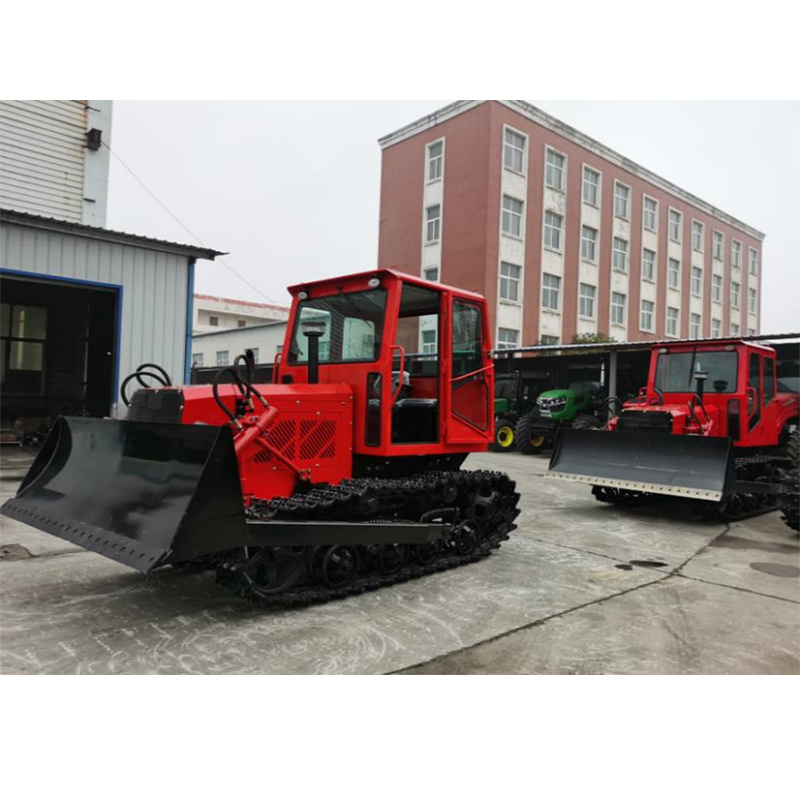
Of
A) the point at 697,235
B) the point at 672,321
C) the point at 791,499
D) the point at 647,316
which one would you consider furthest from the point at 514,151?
the point at 791,499

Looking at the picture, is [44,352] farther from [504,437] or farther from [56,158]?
[504,437]

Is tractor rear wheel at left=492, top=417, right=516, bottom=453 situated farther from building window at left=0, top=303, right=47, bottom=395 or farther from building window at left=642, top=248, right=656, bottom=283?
building window at left=642, top=248, right=656, bottom=283

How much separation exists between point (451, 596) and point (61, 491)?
9.40 feet

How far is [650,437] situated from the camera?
26.5 ft

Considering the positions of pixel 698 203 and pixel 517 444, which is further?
pixel 698 203

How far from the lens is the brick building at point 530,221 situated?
25203mm

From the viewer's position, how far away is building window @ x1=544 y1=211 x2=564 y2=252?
91.0 ft

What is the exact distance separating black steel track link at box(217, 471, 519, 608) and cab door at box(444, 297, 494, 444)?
1.28 ft

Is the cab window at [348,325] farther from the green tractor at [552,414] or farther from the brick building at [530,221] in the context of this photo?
the brick building at [530,221]

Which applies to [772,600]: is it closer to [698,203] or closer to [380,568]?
[380,568]

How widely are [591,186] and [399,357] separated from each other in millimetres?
27653

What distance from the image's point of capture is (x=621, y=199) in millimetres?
31469

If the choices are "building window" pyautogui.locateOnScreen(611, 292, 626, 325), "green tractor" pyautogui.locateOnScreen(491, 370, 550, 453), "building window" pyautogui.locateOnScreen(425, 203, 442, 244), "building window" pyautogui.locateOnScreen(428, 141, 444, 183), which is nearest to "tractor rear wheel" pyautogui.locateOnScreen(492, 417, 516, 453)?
"green tractor" pyautogui.locateOnScreen(491, 370, 550, 453)

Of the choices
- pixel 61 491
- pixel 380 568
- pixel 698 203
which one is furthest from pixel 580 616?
pixel 698 203
